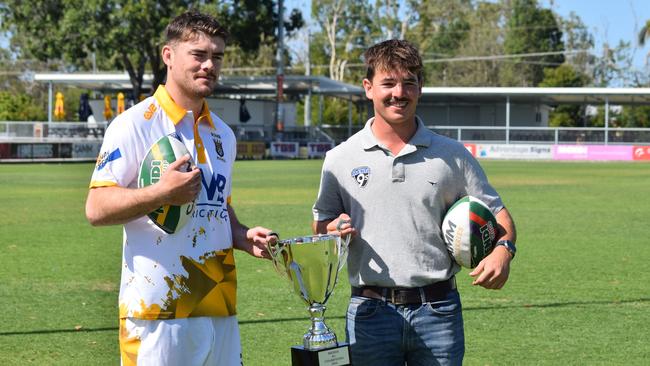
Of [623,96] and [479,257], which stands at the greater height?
[623,96]

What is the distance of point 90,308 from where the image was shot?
31.9ft

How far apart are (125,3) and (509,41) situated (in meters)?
53.3

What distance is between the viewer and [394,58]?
4.25 m

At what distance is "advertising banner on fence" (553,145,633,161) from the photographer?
57.5 metres

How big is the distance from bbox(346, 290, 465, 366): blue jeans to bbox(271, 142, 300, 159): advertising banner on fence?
2053 inches

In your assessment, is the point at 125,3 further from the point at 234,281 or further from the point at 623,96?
the point at 234,281

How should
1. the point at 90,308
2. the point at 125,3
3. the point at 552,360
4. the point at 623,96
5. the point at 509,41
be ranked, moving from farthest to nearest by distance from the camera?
the point at 509,41, the point at 623,96, the point at 125,3, the point at 90,308, the point at 552,360

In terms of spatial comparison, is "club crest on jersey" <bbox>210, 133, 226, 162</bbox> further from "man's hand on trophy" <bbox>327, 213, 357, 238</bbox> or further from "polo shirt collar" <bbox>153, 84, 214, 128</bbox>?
"man's hand on trophy" <bbox>327, 213, 357, 238</bbox>

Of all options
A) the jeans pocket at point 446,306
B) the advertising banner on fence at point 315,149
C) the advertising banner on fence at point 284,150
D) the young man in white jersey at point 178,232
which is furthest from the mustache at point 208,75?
the advertising banner on fence at point 315,149

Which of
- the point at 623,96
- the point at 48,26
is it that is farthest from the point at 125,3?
the point at 623,96

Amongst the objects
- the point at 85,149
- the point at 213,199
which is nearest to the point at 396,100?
the point at 213,199

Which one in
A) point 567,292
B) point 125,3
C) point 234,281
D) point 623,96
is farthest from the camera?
point 623,96

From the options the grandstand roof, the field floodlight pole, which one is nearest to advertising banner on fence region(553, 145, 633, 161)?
the grandstand roof

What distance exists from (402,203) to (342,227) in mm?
277
